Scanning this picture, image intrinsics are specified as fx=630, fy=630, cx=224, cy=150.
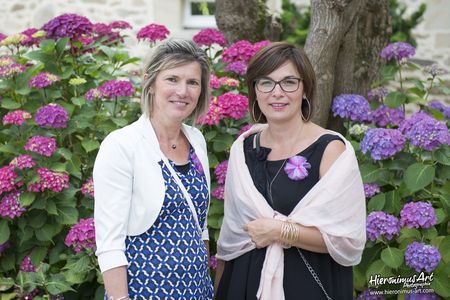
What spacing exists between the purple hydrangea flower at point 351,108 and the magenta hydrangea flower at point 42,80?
4.82 ft

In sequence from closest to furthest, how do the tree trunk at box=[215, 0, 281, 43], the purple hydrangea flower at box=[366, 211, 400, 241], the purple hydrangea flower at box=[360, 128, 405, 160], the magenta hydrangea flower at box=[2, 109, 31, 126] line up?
the purple hydrangea flower at box=[366, 211, 400, 241]
the purple hydrangea flower at box=[360, 128, 405, 160]
the magenta hydrangea flower at box=[2, 109, 31, 126]
the tree trunk at box=[215, 0, 281, 43]

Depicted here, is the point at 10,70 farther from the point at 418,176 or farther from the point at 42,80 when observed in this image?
the point at 418,176

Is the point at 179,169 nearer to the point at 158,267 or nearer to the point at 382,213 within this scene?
the point at 158,267

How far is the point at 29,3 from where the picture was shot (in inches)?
341

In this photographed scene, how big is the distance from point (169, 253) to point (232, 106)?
1.16m

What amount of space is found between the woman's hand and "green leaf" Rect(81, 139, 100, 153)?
121 cm

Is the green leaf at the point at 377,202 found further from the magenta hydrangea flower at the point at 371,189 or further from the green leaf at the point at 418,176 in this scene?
the green leaf at the point at 418,176

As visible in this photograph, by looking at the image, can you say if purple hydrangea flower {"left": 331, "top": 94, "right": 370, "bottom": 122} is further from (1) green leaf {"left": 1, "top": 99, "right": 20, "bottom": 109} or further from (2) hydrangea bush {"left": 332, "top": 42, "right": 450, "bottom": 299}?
(1) green leaf {"left": 1, "top": 99, "right": 20, "bottom": 109}

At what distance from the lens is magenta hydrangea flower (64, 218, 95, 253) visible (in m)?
2.65

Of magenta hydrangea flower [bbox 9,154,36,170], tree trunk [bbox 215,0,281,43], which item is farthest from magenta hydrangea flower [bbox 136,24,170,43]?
magenta hydrangea flower [bbox 9,154,36,170]

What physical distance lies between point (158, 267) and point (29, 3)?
750 centimetres

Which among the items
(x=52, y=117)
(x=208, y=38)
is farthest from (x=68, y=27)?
(x=208, y=38)

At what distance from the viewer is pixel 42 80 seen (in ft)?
10.3

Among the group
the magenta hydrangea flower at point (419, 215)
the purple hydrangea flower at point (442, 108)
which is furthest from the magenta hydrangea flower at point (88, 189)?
the purple hydrangea flower at point (442, 108)
